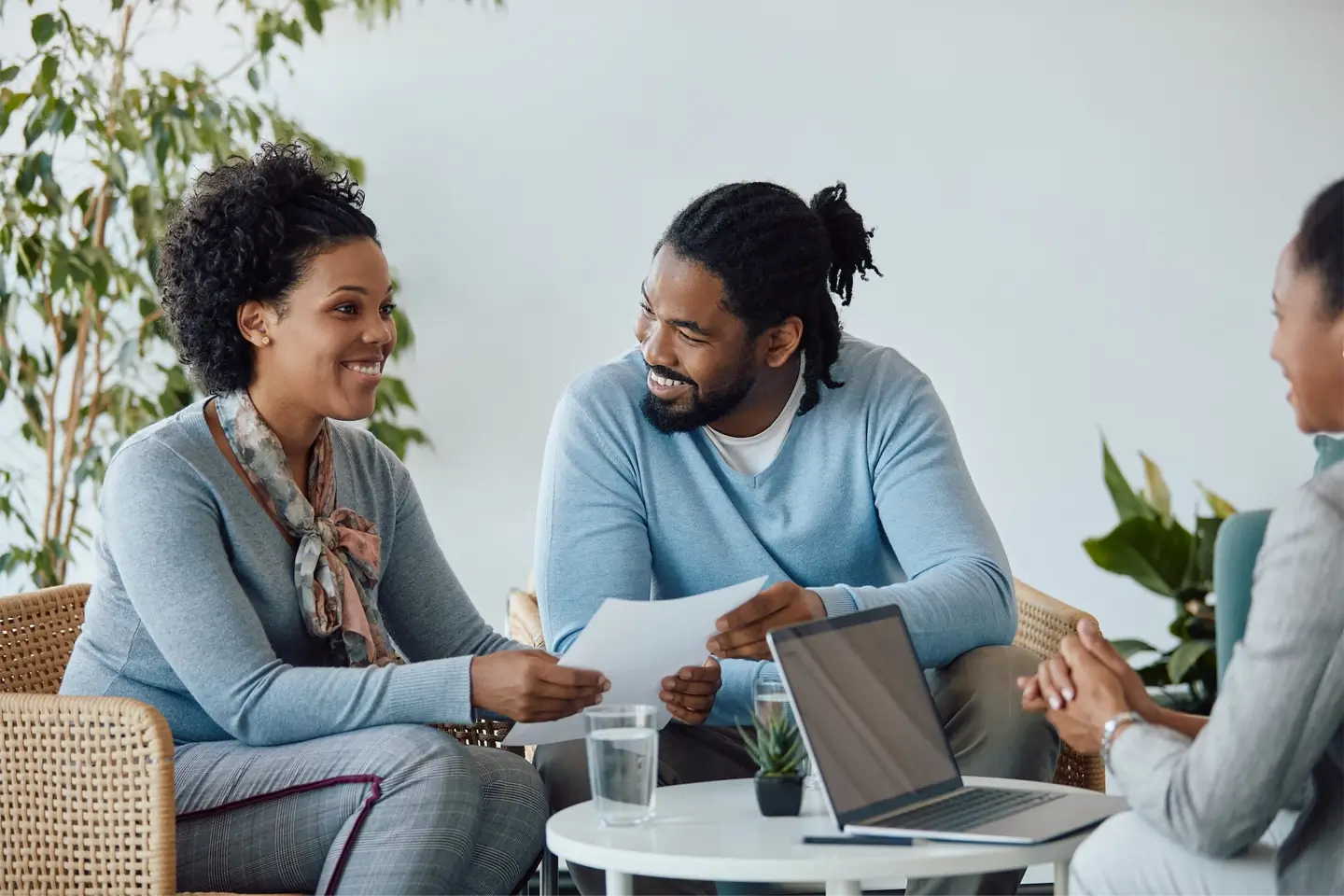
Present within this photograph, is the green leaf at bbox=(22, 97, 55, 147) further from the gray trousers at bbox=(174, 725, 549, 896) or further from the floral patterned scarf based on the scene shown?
the gray trousers at bbox=(174, 725, 549, 896)

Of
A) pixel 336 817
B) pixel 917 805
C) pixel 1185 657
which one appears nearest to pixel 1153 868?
pixel 917 805

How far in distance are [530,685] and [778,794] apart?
33 cm

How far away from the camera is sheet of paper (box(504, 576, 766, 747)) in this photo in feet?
5.35

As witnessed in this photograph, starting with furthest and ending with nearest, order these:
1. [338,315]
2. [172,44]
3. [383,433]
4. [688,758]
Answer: [172,44], [383,433], [688,758], [338,315]

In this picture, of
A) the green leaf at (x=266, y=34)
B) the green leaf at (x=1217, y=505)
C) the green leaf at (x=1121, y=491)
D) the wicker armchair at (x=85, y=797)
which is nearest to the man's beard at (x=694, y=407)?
the wicker armchair at (x=85, y=797)

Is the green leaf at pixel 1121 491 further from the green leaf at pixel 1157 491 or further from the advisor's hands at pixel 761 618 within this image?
the advisor's hands at pixel 761 618

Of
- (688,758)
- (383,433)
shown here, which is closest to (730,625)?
(688,758)

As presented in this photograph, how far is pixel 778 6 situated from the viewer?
3.54m

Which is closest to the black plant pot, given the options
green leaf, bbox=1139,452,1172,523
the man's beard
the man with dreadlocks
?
the man with dreadlocks

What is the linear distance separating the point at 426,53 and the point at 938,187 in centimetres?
127

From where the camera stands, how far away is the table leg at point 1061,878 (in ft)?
4.78

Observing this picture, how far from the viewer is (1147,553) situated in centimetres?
334

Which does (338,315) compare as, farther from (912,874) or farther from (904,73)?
(904,73)

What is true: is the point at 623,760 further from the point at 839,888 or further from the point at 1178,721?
the point at 1178,721
